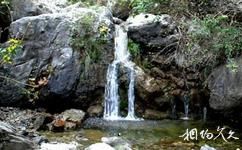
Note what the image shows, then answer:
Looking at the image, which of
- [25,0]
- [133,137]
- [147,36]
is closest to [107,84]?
[147,36]

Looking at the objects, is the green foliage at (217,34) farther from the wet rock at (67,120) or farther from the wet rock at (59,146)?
the wet rock at (67,120)

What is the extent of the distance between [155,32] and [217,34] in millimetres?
2957

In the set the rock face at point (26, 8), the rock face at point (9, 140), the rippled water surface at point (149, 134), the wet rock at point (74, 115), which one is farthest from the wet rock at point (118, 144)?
the rock face at point (26, 8)

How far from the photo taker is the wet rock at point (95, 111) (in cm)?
1013

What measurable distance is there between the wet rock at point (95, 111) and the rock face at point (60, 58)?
230 mm

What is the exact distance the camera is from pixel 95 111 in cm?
1020

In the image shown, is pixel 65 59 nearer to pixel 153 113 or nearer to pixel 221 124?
pixel 153 113

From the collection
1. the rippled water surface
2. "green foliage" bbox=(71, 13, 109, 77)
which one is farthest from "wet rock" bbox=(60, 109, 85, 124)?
"green foliage" bbox=(71, 13, 109, 77)

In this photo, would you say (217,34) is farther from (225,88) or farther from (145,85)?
(145,85)

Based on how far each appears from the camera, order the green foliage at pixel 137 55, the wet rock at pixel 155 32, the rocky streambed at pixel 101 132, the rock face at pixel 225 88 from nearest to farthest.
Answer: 1. the rocky streambed at pixel 101 132
2. the rock face at pixel 225 88
3. the wet rock at pixel 155 32
4. the green foliage at pixel 137 55

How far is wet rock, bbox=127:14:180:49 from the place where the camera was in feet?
33.6

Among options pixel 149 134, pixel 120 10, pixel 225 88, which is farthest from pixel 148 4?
pixel 120 10

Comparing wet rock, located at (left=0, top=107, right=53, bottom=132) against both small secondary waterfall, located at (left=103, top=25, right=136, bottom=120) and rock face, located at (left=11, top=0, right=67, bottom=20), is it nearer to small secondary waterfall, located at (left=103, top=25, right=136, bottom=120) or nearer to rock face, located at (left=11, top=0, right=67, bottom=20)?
small secondary waterfall, located at (left=103, top=25, right=136, bottom=120)

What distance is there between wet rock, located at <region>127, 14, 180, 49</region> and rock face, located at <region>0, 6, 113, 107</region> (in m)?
0.73
